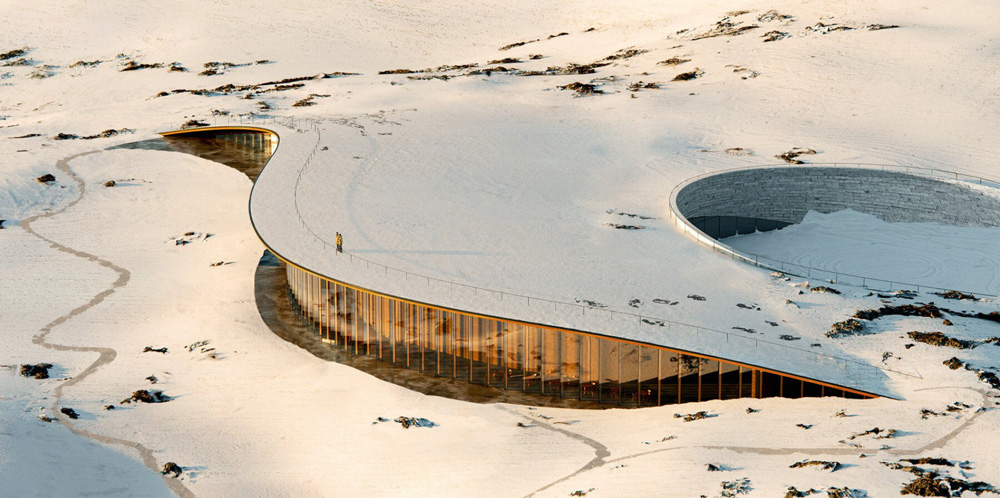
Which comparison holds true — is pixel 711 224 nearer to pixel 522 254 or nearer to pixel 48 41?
pixel 522 254

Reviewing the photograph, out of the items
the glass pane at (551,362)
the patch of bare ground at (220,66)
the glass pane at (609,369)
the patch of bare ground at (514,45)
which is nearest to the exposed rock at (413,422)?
the glass pane at (551,362)

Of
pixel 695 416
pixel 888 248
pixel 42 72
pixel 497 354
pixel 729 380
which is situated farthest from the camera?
pixel 42 72

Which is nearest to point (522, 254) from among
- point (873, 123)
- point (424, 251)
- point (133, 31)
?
point (424, 251)

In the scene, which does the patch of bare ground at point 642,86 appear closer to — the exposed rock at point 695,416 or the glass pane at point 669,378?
the glass pane at point 669,378

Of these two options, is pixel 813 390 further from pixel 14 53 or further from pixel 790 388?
pixel 14 53

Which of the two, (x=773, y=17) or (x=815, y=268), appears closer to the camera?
(x=815, y=268)

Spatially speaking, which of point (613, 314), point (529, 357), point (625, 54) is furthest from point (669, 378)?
point (625, 54)

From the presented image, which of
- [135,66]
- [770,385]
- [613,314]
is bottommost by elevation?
[770,385]
